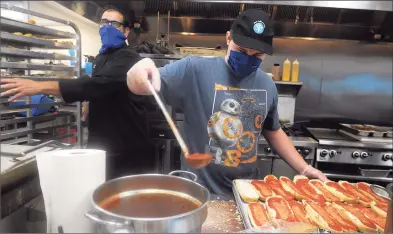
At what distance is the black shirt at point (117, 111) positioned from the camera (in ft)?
5.73

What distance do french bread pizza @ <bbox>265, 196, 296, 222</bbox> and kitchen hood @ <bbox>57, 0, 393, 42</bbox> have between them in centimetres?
257

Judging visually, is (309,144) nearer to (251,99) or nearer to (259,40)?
(251,99)

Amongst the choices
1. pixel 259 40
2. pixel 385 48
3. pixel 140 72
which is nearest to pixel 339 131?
pixel 385 48

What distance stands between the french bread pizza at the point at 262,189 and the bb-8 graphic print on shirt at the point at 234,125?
0.20 metres

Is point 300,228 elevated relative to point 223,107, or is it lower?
lower

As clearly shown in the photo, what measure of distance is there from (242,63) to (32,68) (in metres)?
1.41

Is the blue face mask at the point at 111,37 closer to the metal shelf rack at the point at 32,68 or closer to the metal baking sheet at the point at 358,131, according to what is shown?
the metal shelf rack at the point at 32,68

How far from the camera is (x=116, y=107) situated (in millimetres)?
1892

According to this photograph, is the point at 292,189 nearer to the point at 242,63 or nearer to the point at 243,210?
the point at 243,210

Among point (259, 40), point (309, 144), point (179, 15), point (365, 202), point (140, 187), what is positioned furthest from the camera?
point (179, 15)

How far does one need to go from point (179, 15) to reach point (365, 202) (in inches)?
119

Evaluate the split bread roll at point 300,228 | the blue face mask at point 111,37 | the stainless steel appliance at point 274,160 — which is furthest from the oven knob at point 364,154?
the blue face mask at point 111,37

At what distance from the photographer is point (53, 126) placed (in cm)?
207

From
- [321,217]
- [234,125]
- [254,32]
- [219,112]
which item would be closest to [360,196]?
[321,217]
